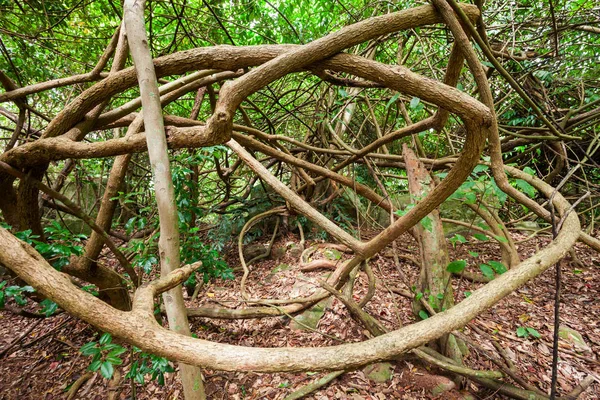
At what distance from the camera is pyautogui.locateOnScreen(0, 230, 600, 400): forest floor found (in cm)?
210

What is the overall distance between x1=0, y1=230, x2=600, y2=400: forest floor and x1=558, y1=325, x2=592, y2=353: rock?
13 millimetres

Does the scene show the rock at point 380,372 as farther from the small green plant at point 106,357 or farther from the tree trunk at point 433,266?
the small green plant at point 106,357

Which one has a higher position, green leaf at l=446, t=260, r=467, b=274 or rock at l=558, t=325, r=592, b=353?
green leaf at l=446, t=260, r=467, b=274

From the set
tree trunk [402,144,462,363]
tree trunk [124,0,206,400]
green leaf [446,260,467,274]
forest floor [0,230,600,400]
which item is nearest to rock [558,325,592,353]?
forest floor [0,230,600,400]

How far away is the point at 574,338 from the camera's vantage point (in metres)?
2.42

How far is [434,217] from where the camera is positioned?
2445mm

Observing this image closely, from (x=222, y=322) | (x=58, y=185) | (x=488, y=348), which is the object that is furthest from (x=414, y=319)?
(x=58, y=185)

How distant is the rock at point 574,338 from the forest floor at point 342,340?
0.01 metres

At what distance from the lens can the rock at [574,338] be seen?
7.69 feet

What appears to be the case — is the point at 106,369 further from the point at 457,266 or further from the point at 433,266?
the point at 433,266

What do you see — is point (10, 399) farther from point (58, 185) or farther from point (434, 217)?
point (434, 217)

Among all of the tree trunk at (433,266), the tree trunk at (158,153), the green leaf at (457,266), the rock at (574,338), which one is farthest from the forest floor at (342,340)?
the tree trunk at (158,153)

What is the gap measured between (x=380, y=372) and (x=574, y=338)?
1840 millimetres

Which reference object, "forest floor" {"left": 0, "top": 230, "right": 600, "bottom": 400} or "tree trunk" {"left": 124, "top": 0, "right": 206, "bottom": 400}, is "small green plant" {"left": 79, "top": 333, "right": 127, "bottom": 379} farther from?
"forest floor" {"left": 0, "top": 230, "right": 600, "bottom": 400}
